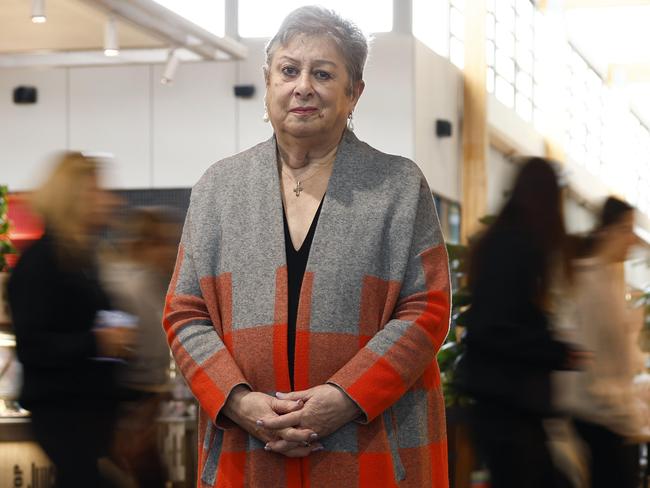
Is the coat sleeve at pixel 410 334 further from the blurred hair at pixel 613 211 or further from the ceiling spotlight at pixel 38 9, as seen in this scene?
the ceiling spotlight at pixel 38 9

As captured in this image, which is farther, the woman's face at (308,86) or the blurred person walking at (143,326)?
the blurred person walking at (143,326)

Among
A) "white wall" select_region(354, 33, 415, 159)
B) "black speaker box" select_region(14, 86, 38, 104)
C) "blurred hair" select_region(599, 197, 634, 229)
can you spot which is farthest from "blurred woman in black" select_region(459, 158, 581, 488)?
"black speaker box" select_region(14, 86, 38, 104)

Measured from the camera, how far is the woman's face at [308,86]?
8.16 feet

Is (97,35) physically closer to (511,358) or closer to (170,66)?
(170,66)

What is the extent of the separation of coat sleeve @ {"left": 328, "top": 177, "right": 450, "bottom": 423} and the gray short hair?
316 mm

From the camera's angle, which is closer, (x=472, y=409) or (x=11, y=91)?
(x=472, y=409)

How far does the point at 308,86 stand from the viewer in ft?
8.12

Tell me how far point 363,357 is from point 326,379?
0.09 m

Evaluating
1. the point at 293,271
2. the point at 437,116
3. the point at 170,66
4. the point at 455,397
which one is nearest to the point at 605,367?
the point at 293,271

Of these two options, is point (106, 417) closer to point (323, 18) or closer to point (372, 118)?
point (323, 18)

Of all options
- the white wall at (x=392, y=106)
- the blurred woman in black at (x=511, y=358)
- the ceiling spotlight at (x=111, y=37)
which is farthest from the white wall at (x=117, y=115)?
the blurred woman in black at (x=511, y=358)

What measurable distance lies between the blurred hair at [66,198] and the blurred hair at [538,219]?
3.89ft

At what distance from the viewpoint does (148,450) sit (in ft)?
13.8

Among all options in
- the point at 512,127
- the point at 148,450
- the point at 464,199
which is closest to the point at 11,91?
the point at 464,199
